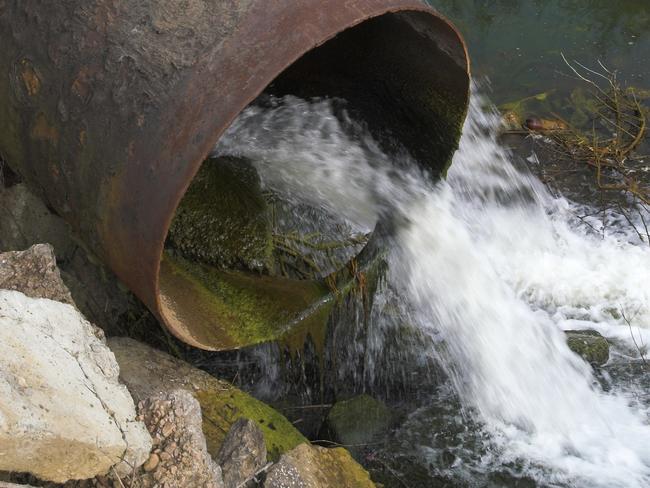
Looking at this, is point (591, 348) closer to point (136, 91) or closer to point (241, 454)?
point (241, 454)

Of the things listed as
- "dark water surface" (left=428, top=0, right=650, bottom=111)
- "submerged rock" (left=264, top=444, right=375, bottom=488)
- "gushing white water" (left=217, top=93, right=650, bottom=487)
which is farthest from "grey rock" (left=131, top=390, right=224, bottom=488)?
"dark water surface" (left=428, top=0, right=650, bottom=111)

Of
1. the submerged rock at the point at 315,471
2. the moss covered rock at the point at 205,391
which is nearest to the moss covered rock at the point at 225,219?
the moss covered rock at the point at 205,391

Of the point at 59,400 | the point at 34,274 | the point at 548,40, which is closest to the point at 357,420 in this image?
the point at 34,274

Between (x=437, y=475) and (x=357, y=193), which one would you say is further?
(x=357, y=193)

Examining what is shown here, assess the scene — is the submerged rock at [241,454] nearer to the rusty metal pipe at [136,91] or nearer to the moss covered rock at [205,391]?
the moss covered rock at [205,391]

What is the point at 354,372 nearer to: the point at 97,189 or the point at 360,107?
the point at 360,107

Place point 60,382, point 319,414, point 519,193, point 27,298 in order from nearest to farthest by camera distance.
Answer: point 60,382 < point 27,298 < point 319,414 < point 519,193

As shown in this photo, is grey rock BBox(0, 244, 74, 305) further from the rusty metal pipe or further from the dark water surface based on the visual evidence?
the dark water surface

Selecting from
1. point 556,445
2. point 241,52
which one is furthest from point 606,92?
point 241,52

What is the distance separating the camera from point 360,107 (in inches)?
143

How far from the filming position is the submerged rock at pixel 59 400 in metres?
1.85

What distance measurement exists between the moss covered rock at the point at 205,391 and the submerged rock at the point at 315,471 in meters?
0.16

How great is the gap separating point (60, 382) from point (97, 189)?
22.7 inches

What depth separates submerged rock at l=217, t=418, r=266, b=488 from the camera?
2.40 meters
